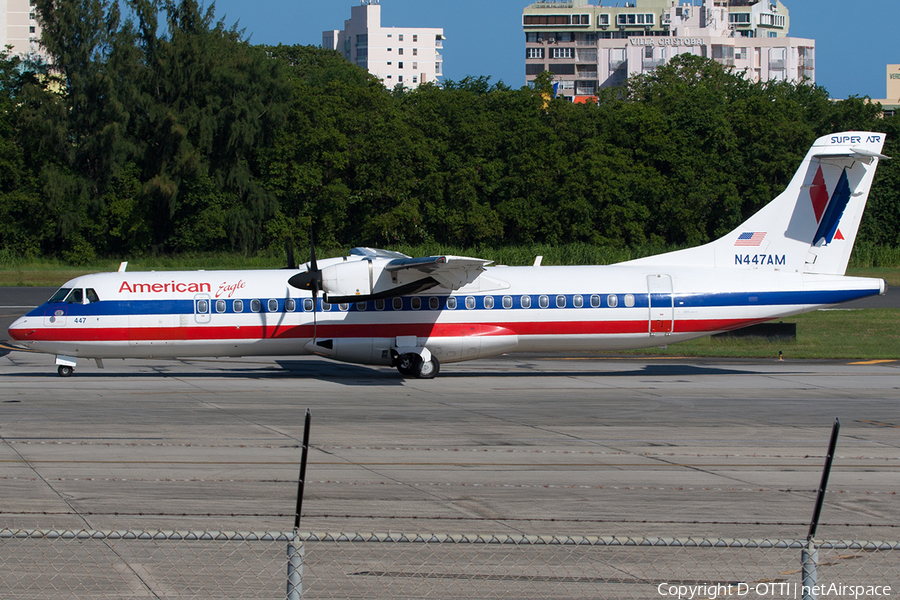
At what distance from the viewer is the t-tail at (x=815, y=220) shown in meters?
24.7

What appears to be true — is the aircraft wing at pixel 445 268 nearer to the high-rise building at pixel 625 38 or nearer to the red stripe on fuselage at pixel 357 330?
the red stripe on fuselage at pixel 357 330

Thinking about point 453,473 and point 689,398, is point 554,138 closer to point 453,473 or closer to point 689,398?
point 689,398

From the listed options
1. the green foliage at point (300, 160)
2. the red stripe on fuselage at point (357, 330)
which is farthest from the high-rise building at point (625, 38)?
the red stripe on fuselage at point (357, 330)

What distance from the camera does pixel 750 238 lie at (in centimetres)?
2517

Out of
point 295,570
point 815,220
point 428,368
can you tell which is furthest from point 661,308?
point 295,570

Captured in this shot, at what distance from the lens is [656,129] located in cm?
6919

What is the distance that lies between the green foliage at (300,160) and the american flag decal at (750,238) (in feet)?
120

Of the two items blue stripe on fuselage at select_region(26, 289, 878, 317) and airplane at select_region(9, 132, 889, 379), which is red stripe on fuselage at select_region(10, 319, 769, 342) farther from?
blue stripe on fuselage at select_region(26, 289, 878, 317)

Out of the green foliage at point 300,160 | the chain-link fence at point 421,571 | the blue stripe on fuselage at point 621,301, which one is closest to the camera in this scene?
the chain-link fence at point 421,571

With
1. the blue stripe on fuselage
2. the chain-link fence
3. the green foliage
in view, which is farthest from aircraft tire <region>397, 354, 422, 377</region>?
the green foliage

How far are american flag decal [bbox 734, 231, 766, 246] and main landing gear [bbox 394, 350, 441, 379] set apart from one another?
30.9 feet

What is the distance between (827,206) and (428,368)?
40.2 ft

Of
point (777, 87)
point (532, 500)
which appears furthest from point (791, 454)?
point (777, 87)

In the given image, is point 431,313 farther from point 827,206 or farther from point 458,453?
point 827,206
